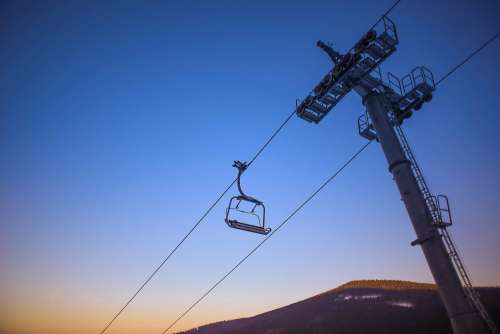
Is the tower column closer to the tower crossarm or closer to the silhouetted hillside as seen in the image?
the tower crossarm

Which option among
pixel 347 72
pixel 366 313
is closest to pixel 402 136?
pixel 347 72

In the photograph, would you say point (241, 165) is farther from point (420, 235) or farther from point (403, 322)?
point (403, 322)

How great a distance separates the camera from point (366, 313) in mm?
50000

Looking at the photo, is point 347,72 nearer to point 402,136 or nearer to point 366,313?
point 402,136

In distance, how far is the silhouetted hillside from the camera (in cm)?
4125

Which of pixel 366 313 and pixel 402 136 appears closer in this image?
pixel 402 136

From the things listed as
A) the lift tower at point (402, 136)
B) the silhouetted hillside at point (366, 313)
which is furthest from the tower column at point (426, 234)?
the silhouetted hillside at point (366, 313)

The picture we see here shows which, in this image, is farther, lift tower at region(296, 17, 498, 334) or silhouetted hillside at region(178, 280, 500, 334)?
silhouetted hillside at region(178, 280, 500, 334)

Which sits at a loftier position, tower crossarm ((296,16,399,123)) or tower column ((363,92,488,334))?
tower crossarm ((296,16,399,123))

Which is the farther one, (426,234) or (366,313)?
(366,313)

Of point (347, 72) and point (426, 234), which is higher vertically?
point (347, 72)

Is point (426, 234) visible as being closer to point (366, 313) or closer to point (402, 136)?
point (402, 136)

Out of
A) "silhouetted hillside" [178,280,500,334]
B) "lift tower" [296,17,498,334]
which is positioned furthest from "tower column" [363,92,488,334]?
"silhouetted hillside" [178,280,500,334]

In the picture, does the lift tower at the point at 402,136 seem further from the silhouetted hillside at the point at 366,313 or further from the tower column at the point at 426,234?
the silhouetted hillside at the point at 366,313
